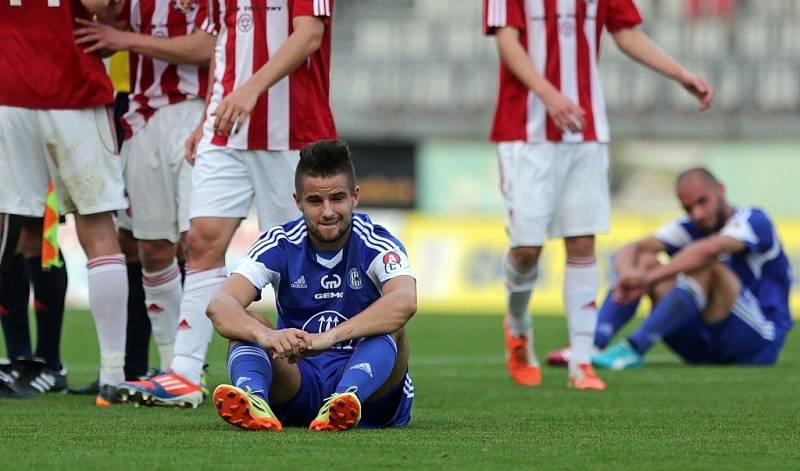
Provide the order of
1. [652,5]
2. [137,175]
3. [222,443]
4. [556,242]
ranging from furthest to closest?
1. [652,5]
2. [556,242]
3. [137,175]
4. [222,443]

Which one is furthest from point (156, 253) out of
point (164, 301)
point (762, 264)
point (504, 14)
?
point (762, 264)

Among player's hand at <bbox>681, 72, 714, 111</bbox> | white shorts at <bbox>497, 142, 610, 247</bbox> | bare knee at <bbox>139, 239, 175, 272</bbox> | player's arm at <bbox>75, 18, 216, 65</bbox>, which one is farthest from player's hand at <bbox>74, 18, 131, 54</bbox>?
player's hand at <bbox>681, 72, 714, 111</bbox>

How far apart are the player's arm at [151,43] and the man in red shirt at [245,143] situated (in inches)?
6.4

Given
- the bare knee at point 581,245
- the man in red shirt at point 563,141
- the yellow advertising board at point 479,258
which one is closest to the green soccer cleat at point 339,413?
the man in red shirt at point 563,141

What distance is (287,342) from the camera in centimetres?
491

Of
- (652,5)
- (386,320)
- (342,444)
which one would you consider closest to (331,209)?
(386,320)

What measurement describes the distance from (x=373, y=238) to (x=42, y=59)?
1.76 metres

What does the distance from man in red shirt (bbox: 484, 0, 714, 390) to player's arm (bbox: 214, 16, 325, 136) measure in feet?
5.31

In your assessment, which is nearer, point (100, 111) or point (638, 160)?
point (100, 111)

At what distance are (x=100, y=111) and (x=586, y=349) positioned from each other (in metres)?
2.61

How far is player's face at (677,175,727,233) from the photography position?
936 cm

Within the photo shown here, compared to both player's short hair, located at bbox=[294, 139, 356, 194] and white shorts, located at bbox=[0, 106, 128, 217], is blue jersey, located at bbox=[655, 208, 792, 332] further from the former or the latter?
player's short hair, located at bbox=[294, 139, 356, 194]

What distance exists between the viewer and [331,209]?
5.20 metres

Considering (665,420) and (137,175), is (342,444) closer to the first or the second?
(665,420)
